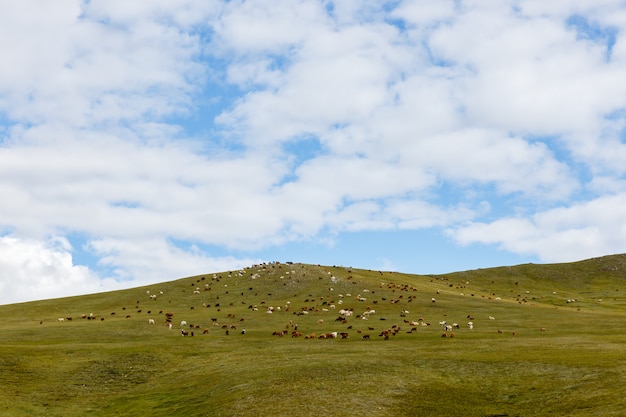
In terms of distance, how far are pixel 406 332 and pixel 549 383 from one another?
93.8ft

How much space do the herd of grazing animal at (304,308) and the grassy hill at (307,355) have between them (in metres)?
0.40

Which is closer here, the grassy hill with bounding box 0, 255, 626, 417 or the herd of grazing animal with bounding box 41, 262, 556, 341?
the grassy hill with bounding box 0, 255, 626, 417

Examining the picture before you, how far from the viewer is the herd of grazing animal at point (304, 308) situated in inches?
2739

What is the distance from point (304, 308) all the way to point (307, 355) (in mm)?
34143

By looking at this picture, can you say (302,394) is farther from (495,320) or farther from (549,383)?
(495,320)

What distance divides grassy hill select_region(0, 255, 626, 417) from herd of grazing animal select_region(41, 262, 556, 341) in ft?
1.31

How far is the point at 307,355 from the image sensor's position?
52.0m

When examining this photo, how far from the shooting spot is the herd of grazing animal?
6956 cm

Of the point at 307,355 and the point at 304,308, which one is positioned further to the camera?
the point at 304,308

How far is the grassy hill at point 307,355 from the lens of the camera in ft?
122

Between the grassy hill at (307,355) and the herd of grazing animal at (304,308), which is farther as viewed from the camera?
the herd of grazing animal at (304,308)

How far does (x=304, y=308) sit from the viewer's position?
3391 inches

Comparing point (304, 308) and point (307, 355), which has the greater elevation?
point (304, 308)

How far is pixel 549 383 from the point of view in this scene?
3822 cm
